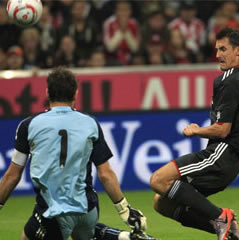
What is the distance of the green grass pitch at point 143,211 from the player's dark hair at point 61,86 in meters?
2.44

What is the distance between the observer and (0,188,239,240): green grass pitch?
7594mm

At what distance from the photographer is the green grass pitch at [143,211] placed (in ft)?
24.9

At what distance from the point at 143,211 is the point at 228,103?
302 cm

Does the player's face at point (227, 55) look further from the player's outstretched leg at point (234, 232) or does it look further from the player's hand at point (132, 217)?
the player's hand at point (132, 217)

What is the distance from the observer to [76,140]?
5320 millimetres

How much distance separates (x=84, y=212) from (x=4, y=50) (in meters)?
6.96

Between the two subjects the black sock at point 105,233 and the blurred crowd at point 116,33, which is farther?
the blurred crowd at point 116,33

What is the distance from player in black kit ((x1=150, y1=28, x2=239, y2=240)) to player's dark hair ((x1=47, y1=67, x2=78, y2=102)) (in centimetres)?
129

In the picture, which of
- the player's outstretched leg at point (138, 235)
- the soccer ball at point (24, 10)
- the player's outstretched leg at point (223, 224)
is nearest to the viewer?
the player's outstretched leg at point (138, 235)

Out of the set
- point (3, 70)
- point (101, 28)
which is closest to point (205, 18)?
point (101, 28)

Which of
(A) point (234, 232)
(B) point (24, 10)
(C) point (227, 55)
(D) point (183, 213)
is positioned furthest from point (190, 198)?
(B) point (24, 10)

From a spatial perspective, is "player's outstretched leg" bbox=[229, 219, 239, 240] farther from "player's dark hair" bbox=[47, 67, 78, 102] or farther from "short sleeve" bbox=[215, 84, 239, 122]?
"player's dark hair" bbox=[47, 67, 78, 102]

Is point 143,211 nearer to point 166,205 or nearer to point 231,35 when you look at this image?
point 166,205

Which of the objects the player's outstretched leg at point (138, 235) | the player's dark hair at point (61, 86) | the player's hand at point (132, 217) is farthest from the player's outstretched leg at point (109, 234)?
the player's dark hair at point (61, 86)
